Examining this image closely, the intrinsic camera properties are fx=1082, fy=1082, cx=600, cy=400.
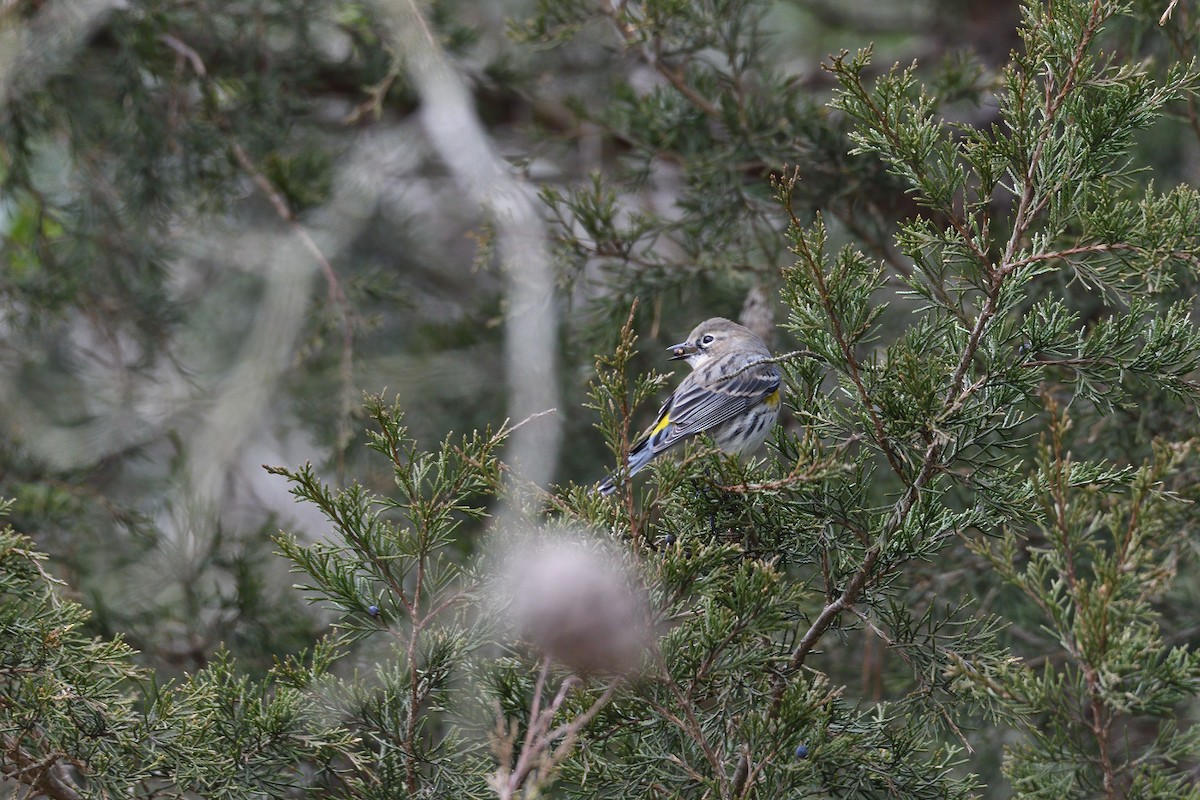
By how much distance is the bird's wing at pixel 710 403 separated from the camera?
4.19 meters

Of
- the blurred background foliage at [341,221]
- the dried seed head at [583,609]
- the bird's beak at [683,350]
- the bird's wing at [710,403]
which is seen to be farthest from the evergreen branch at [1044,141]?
the bird's wing at [710,403]

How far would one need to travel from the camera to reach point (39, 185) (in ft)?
22.6

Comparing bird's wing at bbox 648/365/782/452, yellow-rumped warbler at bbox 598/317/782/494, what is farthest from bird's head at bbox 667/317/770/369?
bird's wing at bbox 648/365/782/452

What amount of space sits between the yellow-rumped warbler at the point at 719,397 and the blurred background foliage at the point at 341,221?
149mm

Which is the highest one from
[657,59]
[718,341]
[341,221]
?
[657,59]

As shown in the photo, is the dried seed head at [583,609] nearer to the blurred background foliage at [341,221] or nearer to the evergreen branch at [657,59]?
the blurred background foliage at [341,221]

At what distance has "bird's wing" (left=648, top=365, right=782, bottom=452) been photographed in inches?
165

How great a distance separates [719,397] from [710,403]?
0.14 feet

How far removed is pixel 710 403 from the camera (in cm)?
424

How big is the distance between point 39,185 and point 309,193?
318 cm

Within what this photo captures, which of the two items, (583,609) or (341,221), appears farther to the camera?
(341,221)

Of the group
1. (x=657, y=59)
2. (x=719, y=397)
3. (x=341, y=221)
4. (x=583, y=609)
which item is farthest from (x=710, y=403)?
(x=341, y=221)

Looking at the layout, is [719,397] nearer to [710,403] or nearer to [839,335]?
[710,403]

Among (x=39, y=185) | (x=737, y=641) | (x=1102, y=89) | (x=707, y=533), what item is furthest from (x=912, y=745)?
(x=39, y=185)
